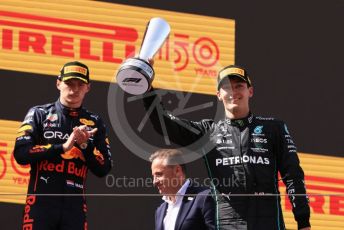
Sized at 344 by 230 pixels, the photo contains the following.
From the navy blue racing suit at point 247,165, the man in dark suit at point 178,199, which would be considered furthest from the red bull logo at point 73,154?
the navy blue racing suit at point 247,165

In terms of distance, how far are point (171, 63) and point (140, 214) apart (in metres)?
1.37

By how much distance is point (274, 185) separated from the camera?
15.1 ft

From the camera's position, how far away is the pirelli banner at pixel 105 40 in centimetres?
642

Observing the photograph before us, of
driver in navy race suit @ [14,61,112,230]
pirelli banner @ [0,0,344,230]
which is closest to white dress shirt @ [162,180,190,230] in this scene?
driver in navy race suit @ [14,61,112,230]

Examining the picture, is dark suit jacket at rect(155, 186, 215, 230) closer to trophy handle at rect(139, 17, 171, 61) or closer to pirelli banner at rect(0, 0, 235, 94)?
trophy handle at rect(139, 17, 171, 61)

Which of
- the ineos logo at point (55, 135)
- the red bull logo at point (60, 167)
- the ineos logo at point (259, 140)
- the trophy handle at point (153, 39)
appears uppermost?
the trophy handle at point (153, 39)

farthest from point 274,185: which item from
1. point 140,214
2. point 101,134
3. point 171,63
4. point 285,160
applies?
point 171,63

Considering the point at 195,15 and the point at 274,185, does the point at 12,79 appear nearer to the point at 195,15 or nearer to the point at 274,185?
the point at 195,15

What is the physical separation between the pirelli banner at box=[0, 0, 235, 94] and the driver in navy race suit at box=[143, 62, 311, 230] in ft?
6.77

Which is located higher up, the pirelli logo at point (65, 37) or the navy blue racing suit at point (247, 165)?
the pirelli logo at point (65, 37)

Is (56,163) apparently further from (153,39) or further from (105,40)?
(105,40)

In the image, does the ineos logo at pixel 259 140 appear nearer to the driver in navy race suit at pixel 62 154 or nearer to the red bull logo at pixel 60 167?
the driver in navy race suit at pixel 62 154

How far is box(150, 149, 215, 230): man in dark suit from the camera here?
4.69 m

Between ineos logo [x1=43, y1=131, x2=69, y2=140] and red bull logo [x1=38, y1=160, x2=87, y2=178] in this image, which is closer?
red bull logo [x1=38, y1=160, x2=87, y2=178]
